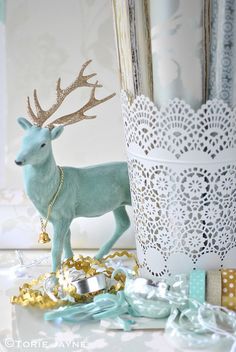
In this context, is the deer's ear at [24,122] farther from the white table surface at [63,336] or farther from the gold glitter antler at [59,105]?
the white table surface at [63,336]

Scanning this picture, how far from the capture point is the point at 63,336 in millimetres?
640

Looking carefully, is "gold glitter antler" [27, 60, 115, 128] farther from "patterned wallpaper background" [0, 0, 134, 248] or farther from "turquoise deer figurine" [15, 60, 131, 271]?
"patterned wallpaper background" [0, 0, 134, 248]

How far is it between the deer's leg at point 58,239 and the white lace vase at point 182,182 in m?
0.09

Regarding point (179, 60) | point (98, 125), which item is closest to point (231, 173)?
point (179, 60)

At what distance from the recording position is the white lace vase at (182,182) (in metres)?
0.63

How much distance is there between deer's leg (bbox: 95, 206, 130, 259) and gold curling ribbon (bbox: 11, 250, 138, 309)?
0.02m

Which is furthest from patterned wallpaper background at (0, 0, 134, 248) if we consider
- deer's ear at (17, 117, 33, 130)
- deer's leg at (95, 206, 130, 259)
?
deer's ear at (17, 117, 33, 130)

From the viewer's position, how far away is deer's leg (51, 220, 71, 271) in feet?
2.40

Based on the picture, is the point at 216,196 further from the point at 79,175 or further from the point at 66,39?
the point at 66,39

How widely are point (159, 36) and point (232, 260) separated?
255mm

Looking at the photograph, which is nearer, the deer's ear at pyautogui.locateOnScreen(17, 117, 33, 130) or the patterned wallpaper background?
the deer's ear at pyautogui.locateOnScreen(17, 117, 33, 130)

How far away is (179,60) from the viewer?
24.0 inches

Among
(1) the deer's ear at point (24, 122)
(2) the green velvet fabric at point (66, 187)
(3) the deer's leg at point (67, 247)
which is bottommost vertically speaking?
(3) the deer's leg at point (67, 247)

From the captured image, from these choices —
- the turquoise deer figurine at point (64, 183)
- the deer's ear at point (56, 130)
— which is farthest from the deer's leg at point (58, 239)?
the deer's ear at point (56, 130)
